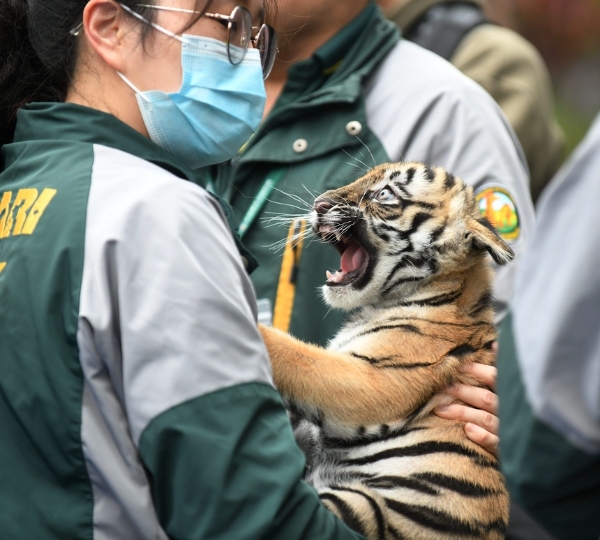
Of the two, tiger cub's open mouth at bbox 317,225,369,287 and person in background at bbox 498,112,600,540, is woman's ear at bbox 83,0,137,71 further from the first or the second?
person in background at bbox 498,112,600,540

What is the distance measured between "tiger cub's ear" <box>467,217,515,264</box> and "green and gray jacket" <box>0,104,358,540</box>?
1.12 meters

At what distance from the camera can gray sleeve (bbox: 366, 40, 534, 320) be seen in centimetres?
316

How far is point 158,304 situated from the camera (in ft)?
5.33

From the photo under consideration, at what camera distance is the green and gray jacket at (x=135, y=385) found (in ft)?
5.32

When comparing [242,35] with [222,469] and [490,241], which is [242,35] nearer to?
[490,241]

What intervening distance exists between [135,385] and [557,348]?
79cm

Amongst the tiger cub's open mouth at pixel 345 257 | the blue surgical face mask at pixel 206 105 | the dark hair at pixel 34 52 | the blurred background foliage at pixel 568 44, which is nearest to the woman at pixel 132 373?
the blue surgical face mask at pixel 206 105

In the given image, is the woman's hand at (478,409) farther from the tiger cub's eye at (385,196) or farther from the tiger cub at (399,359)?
the tiger cub's eye at (385,196)

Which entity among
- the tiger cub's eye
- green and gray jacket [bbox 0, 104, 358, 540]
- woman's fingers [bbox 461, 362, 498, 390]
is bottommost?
woman's fingers [bbox 461, 362, 498, 390]

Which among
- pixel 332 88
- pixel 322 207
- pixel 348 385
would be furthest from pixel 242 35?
pixel 332 88

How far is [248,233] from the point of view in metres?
3.35

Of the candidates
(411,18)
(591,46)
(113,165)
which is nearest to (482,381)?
(113,165)

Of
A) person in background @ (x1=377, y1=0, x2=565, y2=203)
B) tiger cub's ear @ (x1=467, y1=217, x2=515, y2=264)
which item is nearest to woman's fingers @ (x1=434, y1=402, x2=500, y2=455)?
tiger cub's ear @ (x1=467, y1=217, x2=515, y2=264)

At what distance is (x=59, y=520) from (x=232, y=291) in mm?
557
